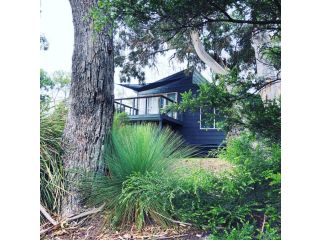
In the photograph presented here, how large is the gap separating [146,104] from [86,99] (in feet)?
1.66

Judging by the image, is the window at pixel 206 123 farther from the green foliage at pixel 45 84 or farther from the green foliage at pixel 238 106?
the green foliage at pixel 45 84

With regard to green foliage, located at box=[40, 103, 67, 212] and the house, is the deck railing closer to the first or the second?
the house

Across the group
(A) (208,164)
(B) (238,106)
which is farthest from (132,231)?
(B) (238,106)

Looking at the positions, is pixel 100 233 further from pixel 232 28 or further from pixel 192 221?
pixel 232 28

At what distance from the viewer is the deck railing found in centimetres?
193

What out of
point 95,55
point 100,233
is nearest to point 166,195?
point 100,233

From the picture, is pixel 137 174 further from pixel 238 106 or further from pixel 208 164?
pixel 238 106

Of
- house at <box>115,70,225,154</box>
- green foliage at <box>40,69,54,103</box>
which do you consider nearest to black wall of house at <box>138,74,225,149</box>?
house at <box>115,70,225,154</box>

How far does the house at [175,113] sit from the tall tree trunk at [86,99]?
0.27 metres

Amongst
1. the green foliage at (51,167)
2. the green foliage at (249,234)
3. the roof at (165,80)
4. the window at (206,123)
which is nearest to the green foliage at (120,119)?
the roof at (165,80)

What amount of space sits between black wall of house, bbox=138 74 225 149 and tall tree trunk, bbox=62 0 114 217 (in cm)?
41
